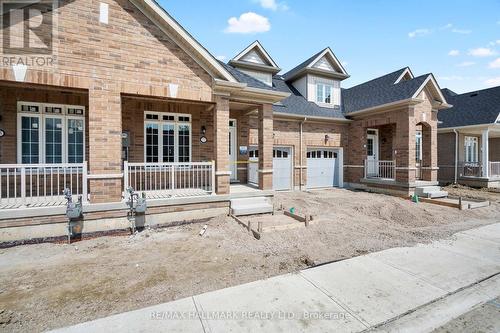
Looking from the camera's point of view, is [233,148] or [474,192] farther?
[474,192]

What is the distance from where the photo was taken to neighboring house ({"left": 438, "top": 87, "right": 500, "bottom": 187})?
14672 millimetres

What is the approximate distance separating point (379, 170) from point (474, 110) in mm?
8154

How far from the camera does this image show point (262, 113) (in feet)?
29.6

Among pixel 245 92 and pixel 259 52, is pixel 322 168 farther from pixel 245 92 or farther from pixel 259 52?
pixel 245 92

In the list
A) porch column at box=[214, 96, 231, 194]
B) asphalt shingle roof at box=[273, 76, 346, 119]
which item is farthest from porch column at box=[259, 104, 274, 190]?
asphalt shingle roof at box=[273, 76, 346, 119]

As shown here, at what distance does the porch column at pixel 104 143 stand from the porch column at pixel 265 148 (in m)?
4.70

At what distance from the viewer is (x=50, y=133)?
7.93 meters

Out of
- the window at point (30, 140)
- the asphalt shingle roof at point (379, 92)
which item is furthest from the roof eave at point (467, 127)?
the window at point (30, 140)

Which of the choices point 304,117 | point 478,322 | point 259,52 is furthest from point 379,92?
point 478,322

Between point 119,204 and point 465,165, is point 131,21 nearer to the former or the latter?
point 119,204

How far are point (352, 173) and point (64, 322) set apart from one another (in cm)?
1418

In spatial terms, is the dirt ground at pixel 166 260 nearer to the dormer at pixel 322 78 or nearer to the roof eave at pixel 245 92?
the roof eave at pixel 245 92

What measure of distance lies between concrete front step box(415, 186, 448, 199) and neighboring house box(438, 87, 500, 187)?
6.17 m

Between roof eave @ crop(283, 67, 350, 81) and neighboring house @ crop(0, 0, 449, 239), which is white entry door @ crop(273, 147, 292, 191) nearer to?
neighboring house @ crop(0, 0, 449, 239)
